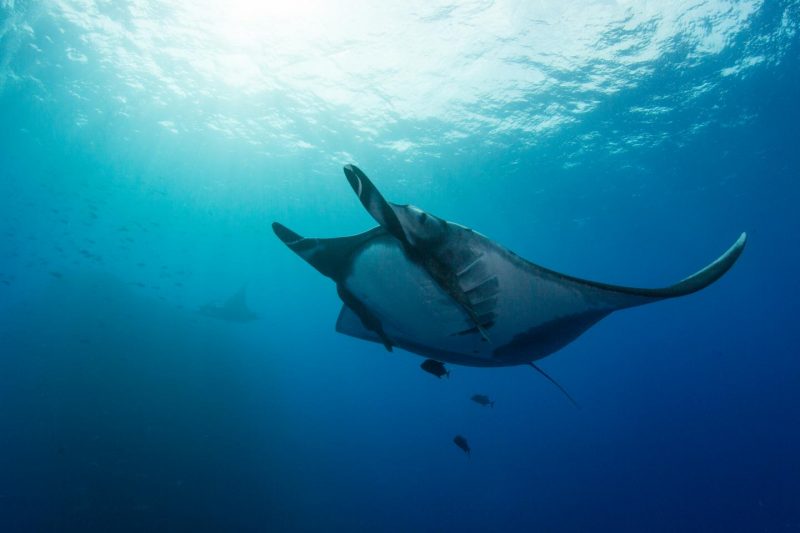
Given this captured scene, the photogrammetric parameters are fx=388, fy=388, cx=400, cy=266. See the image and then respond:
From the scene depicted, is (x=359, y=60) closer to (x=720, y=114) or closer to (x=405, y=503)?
(x=720, y=114)

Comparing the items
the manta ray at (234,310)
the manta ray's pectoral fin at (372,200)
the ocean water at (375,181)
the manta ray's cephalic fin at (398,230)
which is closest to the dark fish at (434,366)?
the manta ray's cephalic fin at (398,230)

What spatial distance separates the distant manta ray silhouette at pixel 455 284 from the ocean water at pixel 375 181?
10830 millimetres

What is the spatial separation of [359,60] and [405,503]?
20.1 metres

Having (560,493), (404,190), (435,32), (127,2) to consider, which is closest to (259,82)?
(127,2)

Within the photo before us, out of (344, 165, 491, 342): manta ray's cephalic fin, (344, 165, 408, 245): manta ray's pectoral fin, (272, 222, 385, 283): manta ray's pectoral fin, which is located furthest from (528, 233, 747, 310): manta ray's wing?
(272, 222, 385, 283): manta ray's pectoral fin

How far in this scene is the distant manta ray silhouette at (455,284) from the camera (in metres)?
2.24

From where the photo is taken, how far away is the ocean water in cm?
1196

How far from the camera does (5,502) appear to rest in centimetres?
901

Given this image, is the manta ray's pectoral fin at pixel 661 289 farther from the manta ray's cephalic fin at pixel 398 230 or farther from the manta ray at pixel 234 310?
the manta ray at pixel 234 310

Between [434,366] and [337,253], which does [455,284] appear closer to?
[337,253]

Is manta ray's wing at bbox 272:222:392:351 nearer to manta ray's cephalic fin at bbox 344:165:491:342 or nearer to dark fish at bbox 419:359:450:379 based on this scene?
manta ray's cephalic fin at bbox 344:165:491:342

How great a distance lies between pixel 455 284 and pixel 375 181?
23053 millimetres

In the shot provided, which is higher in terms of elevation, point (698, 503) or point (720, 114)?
point (720, 114)

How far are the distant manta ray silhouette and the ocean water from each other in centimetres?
1083
